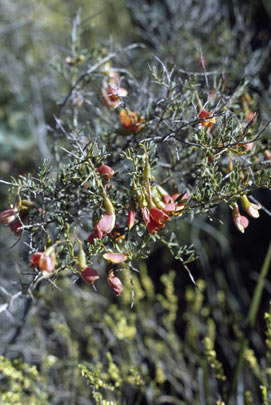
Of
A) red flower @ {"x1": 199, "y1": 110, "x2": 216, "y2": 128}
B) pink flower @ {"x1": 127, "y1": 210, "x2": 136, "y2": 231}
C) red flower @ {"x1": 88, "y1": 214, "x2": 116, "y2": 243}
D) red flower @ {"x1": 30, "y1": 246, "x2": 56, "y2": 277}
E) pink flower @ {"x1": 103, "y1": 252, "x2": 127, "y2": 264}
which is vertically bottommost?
red flower @ {"x1": 30, "y1": 246, "x2": 56, "y2": 277}

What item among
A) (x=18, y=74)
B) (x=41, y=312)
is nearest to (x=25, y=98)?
(x=18, y=74)

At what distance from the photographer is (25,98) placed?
6.10 feet

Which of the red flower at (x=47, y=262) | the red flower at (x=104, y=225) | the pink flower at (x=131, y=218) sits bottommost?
the red flower at (x=47, y=262)

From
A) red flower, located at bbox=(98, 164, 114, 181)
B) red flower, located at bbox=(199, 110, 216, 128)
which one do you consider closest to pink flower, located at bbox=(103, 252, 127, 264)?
red flower, located at bbox=(98, 164, 114, 181)

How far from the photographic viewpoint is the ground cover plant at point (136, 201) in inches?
23.2

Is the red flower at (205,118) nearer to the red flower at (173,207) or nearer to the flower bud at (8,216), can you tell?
the red flower at (173,207)

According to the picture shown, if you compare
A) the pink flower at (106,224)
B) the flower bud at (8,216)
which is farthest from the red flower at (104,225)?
the flower bud at (8,216)

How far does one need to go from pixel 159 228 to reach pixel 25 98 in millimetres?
1513

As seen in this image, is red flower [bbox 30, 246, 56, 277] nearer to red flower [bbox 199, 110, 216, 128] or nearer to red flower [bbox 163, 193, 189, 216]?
red flower [bbox 163, 193, 189, 216]

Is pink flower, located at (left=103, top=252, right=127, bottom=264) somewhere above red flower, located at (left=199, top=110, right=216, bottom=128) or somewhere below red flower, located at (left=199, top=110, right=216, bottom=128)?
below

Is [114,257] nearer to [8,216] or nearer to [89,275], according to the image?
[89,275]

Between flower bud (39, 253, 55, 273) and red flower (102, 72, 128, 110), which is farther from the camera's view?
red flower (102, 72, 128, 110)

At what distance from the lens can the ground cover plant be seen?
1.94 ft

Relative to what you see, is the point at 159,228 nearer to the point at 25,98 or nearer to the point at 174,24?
the point at 174,24
